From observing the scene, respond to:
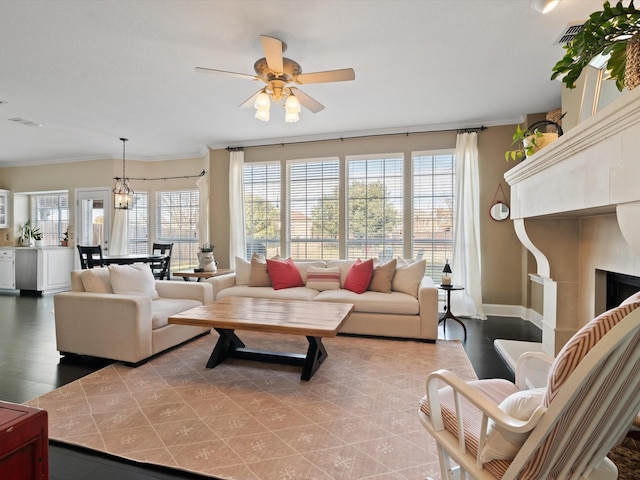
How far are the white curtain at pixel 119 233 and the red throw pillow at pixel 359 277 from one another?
5067mm

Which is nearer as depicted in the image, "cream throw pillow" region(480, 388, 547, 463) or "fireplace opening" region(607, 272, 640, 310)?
"cream throw pillow" region(480, 388, 547, 463)

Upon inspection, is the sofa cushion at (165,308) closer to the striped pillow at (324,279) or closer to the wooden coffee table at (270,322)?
the wooden coffee table at (270,322)

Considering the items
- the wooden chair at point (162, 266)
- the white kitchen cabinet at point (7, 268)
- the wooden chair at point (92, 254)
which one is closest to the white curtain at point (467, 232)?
the wooden chair at point (162, 266)

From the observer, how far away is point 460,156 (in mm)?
4695

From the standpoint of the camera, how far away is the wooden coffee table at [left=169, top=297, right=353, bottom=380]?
7.99 ft

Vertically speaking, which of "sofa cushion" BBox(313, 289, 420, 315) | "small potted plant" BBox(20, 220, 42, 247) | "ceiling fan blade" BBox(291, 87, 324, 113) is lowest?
"sofa cushion" BBox(313, 289, 420, 315)

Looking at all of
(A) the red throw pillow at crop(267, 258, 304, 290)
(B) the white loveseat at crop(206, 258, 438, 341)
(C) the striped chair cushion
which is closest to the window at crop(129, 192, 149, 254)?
(B) the white loveseat at crop(206, 258, 438, 341)

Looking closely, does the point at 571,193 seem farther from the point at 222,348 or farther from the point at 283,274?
the point at 283,274

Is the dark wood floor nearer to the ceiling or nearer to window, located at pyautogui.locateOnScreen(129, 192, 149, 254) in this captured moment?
window, located at pyautogui.locateOnScreen(129, 192, 149, 254)

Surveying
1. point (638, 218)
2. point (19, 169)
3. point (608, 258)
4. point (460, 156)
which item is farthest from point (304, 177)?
point (19, 169)

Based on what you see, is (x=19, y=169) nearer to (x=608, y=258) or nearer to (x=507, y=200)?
(x=507, y=200)

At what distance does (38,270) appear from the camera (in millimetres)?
6285

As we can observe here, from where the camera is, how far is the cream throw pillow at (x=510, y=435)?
101 cm

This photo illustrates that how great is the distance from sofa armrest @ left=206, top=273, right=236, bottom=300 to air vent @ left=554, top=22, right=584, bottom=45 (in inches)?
168
